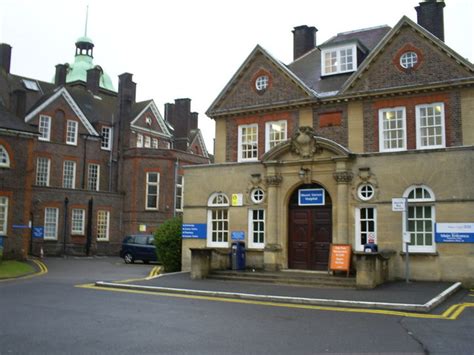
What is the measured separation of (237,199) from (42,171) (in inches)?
887

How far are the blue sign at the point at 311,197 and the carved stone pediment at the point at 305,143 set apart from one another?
143 centimetres

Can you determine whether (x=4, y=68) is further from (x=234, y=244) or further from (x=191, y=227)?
(x=234, y=244)

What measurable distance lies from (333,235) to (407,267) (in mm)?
3284

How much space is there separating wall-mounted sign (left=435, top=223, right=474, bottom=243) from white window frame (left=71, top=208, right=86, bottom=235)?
2748 cm

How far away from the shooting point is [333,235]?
65.6 ft

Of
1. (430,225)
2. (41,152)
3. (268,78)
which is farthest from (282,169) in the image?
(41,152)

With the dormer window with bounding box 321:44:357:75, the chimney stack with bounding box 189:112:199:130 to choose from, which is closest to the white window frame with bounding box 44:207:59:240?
the dormer window with bounding box 321:44:357:75

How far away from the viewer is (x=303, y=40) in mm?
28828

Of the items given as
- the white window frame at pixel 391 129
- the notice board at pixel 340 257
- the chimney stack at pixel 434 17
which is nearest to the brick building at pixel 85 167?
the notice board at pixel 340 257

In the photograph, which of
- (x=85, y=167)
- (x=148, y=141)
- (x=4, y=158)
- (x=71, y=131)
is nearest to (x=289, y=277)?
(x=4, y=158)

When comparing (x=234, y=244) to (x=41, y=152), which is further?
(x=41, y=152)

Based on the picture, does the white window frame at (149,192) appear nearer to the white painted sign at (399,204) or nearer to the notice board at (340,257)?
the notice board at (340,257)

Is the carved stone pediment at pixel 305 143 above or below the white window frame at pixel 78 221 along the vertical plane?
above

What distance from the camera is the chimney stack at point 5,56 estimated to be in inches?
1752
